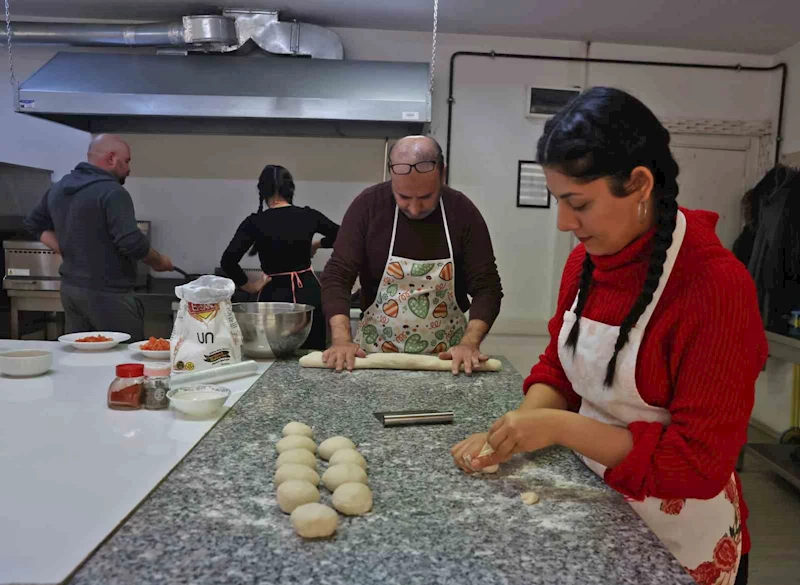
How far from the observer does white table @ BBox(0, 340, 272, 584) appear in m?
0.67

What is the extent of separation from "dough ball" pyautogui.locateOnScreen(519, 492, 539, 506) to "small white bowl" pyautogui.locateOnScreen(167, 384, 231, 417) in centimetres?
61

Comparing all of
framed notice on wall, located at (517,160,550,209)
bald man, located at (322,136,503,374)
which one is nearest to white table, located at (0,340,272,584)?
bald man, located at (322,136,503,374)

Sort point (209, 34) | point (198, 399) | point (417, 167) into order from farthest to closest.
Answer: point (209, 34) < point (417, 167) < point (198, 399)

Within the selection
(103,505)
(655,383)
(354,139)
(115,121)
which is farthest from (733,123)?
(103,505)

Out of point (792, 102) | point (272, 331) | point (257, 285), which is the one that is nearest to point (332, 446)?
point (272, 331)

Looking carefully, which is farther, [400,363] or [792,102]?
[792,102]

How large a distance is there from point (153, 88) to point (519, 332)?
8.34ft

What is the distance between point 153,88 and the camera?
9.79ft

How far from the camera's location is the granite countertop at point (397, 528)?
0.64 metres

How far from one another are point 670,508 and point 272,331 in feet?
3.35

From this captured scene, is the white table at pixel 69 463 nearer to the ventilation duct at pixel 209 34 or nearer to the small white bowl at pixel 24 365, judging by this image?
the small white bowl at pixel 24 365

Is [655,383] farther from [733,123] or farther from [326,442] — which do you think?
[733,123]

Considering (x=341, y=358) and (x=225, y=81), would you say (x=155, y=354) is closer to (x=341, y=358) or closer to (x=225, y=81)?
(x=341, y=358)

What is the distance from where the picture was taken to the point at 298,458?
2.89 feet
